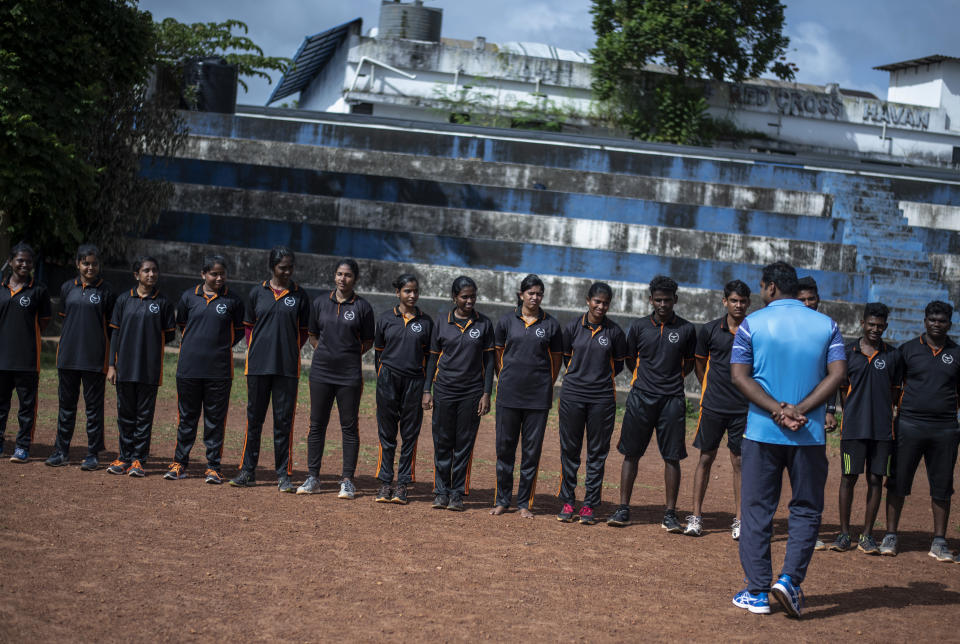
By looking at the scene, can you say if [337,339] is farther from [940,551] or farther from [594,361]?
[940,551]

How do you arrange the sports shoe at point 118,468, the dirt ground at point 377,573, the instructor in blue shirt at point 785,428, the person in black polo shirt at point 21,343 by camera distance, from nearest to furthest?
the dirt ground at point 377,573, the instructor in blue shirt at point 785,428, the sports shoe at point 118,468, the person in black polo shirt at point 21,343

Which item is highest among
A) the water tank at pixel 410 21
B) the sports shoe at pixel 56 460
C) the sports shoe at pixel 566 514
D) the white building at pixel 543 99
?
the water tank at pixel 410 21

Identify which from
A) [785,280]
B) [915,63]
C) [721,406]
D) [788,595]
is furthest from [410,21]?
[788,595]

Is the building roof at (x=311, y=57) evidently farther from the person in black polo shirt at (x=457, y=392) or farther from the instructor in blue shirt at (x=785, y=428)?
the instructor in blue shirt at (x=785, y=428)

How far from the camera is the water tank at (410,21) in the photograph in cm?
3002

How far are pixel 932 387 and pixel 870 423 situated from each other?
21.1 inches

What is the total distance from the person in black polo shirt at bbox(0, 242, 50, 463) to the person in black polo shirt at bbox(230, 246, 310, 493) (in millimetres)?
2045

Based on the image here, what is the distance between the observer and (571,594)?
573 centimetres

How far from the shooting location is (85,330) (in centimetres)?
847

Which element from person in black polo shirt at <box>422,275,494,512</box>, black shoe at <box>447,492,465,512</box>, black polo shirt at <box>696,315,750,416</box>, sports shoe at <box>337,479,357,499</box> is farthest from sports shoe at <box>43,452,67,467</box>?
black polo shirt at <box>696,315,750,416</box>

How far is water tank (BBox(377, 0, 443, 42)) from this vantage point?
3002 centimetres

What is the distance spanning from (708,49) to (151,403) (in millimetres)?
21184

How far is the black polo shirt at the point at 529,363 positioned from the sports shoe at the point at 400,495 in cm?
113

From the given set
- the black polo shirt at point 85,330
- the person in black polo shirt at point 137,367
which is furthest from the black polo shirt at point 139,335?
the black polo shirt at point 85,330
